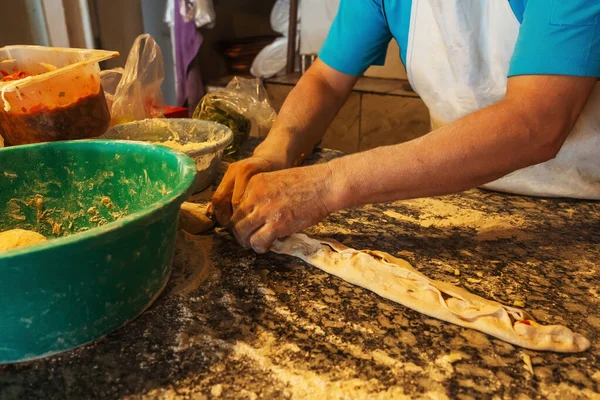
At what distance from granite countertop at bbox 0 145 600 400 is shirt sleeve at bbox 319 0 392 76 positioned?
0.55m

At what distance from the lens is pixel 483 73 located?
1.03 metres

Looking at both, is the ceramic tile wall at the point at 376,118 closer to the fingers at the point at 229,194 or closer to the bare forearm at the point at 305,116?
the bare forearm at the point at 305,116

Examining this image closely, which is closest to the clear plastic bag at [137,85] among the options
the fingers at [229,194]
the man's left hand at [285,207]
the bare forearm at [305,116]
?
the bare forearm at [305,116]

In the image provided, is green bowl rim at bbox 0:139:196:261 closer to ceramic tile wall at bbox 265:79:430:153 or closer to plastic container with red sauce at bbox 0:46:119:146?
plastic container with red sauce at bbox 0:46:119:146

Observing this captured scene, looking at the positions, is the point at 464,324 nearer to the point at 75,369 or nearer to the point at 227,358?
the point at 227,358

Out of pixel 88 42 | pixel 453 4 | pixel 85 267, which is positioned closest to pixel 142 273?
pixel 85 267

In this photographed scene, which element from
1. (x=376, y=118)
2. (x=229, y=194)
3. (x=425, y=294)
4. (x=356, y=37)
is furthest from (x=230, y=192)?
(x=376, y=118)

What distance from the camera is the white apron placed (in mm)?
981

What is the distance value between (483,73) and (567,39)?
1.06 ft

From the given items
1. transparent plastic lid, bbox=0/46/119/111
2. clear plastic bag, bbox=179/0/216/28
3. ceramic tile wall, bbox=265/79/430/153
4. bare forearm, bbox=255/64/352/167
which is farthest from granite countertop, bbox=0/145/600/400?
clear plastic bag, bbox=179/0/216/28

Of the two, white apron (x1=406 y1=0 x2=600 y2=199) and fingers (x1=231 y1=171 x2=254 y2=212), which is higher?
white apron (x1=406 y1=0 x2=600 y2=199)

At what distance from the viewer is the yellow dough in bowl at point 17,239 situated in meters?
0.69

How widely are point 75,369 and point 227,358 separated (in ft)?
0.60

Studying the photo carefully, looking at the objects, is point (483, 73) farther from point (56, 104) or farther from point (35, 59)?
point (35, 59)
